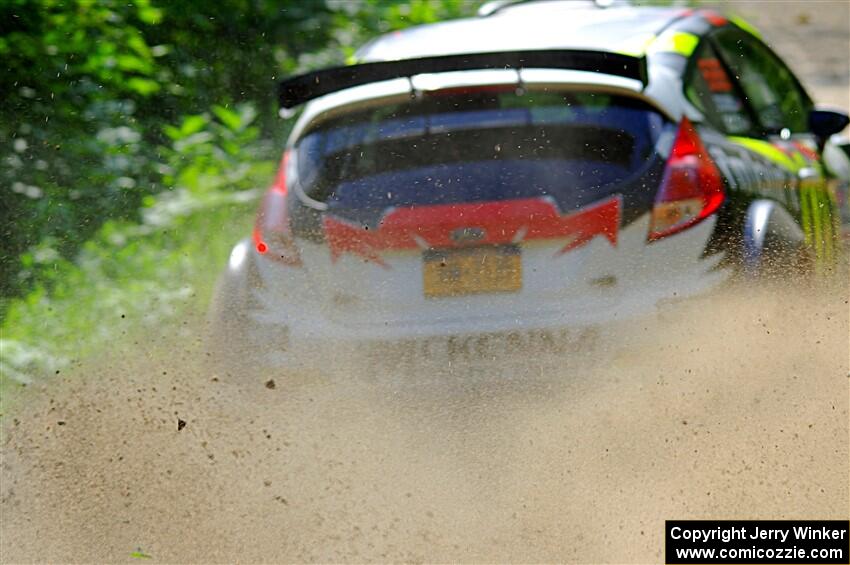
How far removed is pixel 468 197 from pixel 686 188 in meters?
0.79

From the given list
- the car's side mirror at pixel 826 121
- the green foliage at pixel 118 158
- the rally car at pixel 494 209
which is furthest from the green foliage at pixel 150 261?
the car's side mirror at pixel 826 121

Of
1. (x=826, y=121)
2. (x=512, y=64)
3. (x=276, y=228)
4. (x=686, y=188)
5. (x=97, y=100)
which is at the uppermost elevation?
(x=512, y=64)

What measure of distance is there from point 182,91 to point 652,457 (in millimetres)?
4752

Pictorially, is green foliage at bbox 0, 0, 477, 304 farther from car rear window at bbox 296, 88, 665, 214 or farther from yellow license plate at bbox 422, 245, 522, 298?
yellow license plate at bbox 422, 245, 522, 298

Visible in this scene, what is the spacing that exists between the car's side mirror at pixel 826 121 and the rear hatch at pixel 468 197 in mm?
1458

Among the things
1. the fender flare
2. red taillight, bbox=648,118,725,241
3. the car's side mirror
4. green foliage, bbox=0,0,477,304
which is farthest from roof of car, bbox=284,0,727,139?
green foliage, bbox=0,0,477,304

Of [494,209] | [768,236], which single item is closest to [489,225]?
[494,209]

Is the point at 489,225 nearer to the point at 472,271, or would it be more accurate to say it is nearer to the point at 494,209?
the point at 494,209

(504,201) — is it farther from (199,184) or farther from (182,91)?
(182,91)

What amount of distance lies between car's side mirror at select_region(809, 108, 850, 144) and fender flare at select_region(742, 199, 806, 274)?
0.81 metres

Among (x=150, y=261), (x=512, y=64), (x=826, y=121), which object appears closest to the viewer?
(x=512, y=64)

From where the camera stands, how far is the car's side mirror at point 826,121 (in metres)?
5.56

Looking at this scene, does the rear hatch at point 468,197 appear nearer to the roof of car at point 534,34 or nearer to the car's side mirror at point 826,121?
the roof of car at point 534,34

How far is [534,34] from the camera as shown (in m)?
5.32
